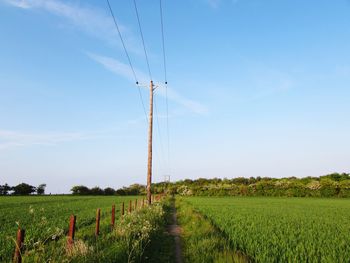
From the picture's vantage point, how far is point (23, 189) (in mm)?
108000

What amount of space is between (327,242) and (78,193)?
107680mm

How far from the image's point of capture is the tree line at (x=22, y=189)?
340ft

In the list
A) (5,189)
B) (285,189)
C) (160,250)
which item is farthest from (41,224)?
(5,189)

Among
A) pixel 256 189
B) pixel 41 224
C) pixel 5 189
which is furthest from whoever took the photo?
pixel 5 189

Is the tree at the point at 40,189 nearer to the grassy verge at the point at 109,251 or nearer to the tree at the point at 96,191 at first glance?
the tree at the point at 96,191

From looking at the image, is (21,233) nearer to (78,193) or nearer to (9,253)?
(9,253)

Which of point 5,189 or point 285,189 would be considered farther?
point 5,189

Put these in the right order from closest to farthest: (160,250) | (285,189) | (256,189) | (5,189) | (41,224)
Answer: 1. (41,224)
2. (160,250)
3. (285,189)
4. (256,189)
5. (5,189)

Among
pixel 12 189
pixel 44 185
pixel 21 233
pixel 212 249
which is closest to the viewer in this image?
→ pixel 21 233

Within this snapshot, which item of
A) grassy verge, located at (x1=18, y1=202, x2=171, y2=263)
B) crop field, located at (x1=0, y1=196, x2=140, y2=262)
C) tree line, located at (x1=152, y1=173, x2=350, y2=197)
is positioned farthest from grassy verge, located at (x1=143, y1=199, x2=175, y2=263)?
tree line, located at (x1=152, y1=173, x2=350, y2=197)

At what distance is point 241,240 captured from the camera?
11.9m

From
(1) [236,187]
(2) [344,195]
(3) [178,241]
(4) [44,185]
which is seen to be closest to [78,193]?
(4) [44,185]

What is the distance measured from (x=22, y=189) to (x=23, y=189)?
0.33 meters

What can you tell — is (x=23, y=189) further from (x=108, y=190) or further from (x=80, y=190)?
(x=108, y=190)
